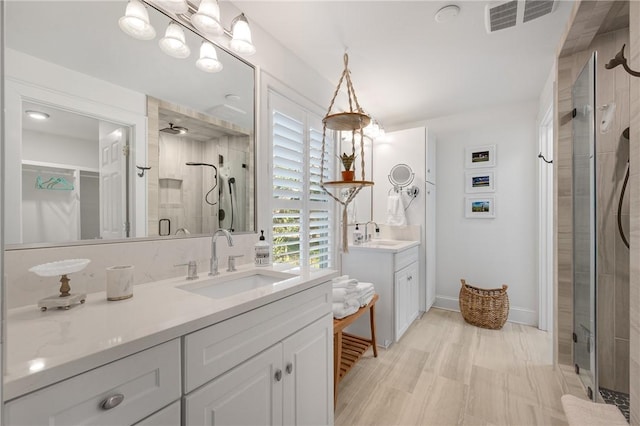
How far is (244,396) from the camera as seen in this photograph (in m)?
0.97

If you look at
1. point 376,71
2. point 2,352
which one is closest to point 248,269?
point 2,352

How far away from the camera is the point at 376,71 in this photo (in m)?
2.41

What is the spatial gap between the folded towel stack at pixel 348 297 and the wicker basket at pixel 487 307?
1.46 meters

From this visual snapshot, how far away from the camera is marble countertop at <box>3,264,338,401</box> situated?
1.85 feet

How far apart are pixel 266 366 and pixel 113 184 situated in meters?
0.98

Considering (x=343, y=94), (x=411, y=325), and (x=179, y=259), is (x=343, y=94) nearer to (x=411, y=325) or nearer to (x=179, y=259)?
(x=179, y=259)


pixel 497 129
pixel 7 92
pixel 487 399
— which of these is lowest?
pixel 487 399

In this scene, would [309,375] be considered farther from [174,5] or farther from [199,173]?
[174,5]

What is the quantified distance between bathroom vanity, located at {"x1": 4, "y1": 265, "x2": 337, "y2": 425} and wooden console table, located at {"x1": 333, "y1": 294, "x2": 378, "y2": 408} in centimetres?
Result: 36

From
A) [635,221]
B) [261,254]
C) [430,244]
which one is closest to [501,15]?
[635,221]

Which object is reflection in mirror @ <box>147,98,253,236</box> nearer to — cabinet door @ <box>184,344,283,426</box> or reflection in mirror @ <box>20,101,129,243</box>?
reflection in mirror @ <box>20,101,129,243</box>

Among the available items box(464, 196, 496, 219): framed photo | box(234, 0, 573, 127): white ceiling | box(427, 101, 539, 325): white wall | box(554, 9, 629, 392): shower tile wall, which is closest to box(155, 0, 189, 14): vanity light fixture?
box(234, 0, 573, 127): white ceiling

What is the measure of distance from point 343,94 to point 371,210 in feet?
4.51

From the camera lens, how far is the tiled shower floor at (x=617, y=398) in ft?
4.87
